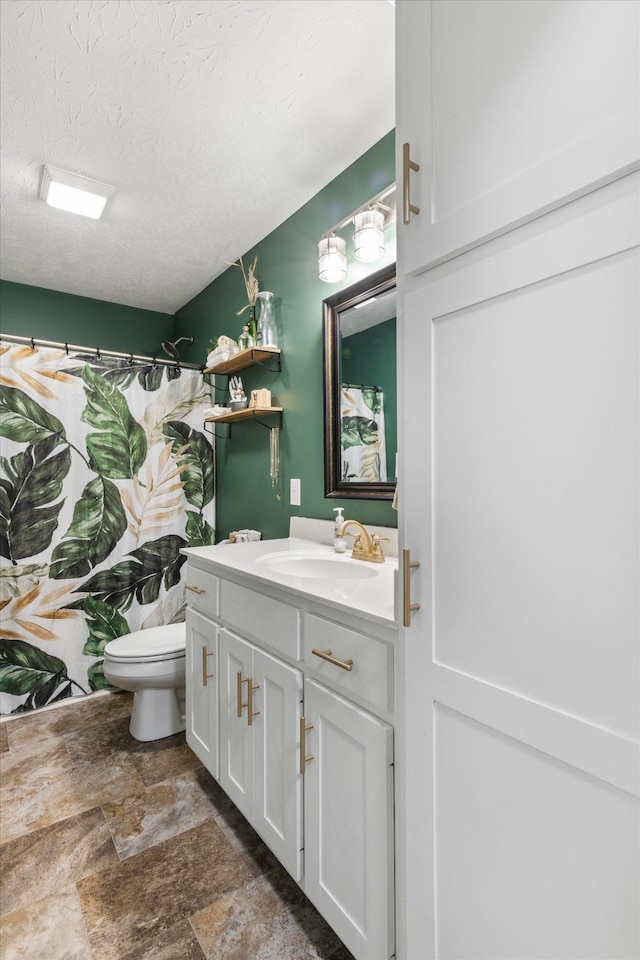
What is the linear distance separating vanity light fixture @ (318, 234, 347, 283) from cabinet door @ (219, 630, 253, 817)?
139cm

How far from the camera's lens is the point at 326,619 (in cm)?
116

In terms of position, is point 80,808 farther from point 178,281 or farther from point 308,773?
point 178,281

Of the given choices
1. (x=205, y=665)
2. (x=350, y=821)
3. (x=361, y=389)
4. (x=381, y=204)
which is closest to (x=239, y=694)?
(x=205, y=665)

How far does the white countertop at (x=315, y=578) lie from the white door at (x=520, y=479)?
162 millimetres

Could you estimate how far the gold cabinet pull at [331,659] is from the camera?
1.08 meters

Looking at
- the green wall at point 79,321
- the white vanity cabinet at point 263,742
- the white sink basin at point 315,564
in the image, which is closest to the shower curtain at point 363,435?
the white sink basin at point 315,564

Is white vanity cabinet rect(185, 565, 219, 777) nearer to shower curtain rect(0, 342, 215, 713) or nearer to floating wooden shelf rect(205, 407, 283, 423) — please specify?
floating wooden shelf rect(205, 407, 283, 423)

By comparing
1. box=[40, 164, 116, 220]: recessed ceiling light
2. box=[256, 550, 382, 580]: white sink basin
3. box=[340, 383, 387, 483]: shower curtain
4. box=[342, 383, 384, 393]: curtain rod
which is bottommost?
box=[256, 550, 382, 580]: white sink basin

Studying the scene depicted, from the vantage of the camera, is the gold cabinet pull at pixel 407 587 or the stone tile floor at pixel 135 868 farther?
the stone tile floor at pixel 135 868

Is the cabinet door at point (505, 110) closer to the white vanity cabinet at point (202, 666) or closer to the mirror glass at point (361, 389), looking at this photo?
the mirror glass at point (361, 389)

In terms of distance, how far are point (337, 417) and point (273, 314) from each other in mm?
721

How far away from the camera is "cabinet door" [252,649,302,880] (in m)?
1.27

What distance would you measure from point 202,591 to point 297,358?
1124 mm

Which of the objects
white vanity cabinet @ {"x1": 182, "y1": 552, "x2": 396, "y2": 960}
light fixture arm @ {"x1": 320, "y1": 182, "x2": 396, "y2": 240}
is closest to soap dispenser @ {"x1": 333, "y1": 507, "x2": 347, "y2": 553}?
white vanity cabinet @ {"x1": 182, "y1": 552, "x2": 396, "y2": 960}
